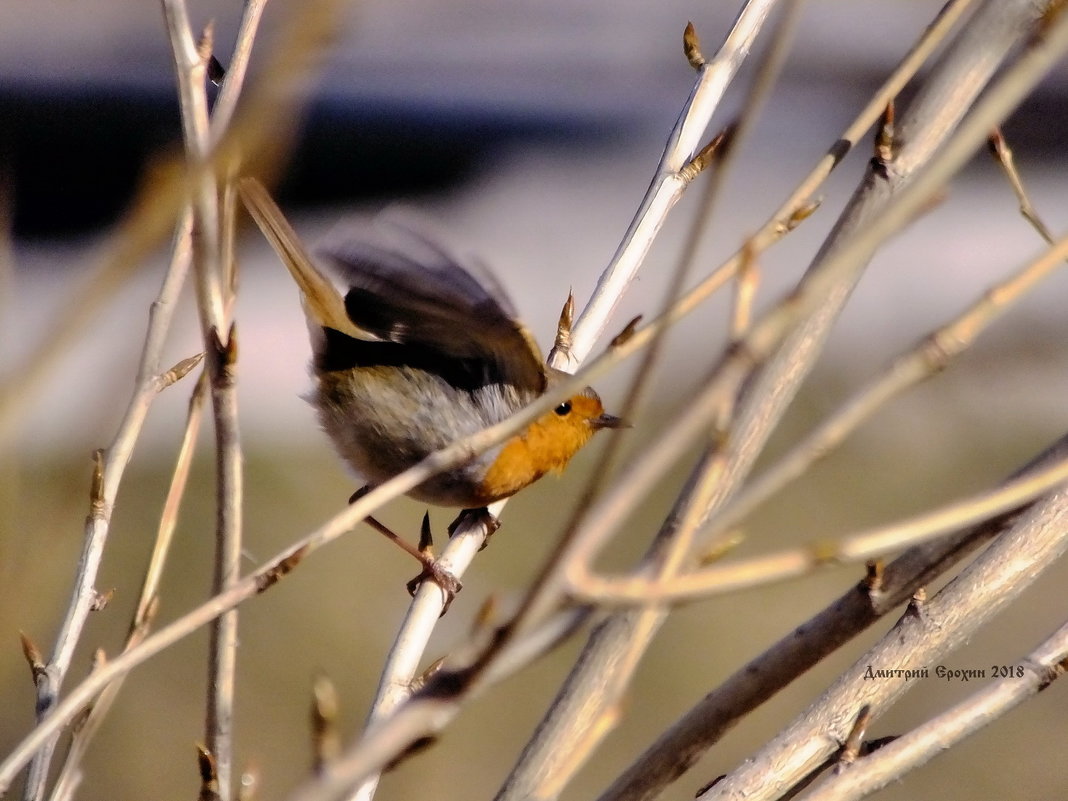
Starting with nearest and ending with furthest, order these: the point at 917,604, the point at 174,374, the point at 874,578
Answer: the point at 874,578, the point at 917,604, the point at 174,374

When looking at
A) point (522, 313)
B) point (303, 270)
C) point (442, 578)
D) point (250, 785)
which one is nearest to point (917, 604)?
point (250, 785)

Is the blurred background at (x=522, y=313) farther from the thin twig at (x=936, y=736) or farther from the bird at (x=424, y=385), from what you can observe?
the thin twig at (x=936, y=736)

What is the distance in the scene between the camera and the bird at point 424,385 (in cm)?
300

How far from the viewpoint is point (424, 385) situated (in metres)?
3.49

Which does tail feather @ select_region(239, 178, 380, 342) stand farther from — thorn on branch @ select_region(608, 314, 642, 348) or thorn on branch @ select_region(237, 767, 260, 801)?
thorn on branch @ select_region(237, 767, 260, 801)

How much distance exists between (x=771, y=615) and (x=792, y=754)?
14.1 ft

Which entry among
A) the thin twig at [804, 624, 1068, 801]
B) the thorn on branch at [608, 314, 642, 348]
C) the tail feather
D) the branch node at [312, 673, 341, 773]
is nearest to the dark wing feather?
the tail feather

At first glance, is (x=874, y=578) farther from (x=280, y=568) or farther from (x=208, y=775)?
(x=208, y=775)

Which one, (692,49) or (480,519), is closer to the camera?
(692,49)

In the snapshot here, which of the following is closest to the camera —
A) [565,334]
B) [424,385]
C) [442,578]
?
[442,578]

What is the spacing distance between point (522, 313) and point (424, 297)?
4.39 metres

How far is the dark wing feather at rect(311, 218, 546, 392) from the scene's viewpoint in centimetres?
242

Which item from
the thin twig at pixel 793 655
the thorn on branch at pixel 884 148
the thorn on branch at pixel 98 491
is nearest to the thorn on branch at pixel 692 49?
the thorn on branch at pixel 884 148

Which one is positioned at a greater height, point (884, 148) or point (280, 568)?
point (884, 148)
